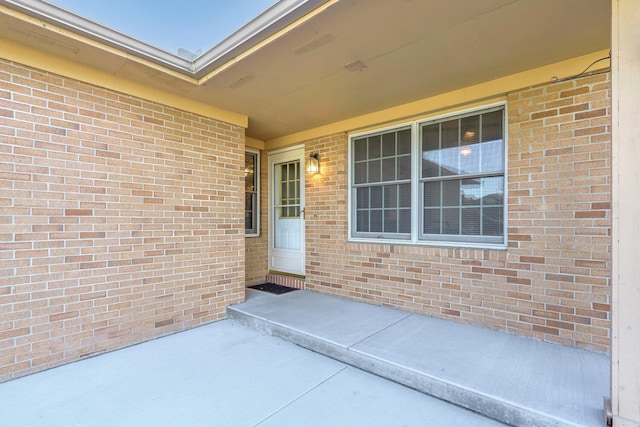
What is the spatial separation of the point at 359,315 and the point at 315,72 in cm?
272

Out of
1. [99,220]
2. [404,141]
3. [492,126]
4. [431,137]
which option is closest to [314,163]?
[404,141]

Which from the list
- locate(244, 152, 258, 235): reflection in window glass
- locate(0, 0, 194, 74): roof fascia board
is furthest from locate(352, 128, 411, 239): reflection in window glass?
locate(0, 0, 194, 74): roof fascia board

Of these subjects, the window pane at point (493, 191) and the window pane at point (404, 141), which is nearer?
the window pane at point (493, 191)

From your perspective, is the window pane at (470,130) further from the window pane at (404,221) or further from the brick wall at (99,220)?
the brick wall at (99,220)

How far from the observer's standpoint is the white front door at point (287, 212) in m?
5.11

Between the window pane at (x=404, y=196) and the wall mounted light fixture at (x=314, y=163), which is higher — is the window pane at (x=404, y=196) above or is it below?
below

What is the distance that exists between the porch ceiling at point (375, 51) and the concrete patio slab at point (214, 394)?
2.73 m

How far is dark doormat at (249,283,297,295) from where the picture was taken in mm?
4748

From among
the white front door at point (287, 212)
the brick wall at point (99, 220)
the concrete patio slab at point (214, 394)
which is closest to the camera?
the concrete patio slab at point (214, 394)

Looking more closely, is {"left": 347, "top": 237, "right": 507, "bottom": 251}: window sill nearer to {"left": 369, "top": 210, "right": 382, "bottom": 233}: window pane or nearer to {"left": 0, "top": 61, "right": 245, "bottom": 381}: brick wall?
{"left": 369, "top": 210, "right": 382, "bottom": 233}: window pane

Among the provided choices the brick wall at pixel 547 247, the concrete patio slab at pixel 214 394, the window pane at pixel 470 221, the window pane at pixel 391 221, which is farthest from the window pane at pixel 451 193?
the concrete patio slab at pixel 214 394

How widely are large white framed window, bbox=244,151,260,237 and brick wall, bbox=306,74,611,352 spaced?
114 inches

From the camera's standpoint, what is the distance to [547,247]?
2809 mm

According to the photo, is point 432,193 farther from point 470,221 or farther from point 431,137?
point 431,137
